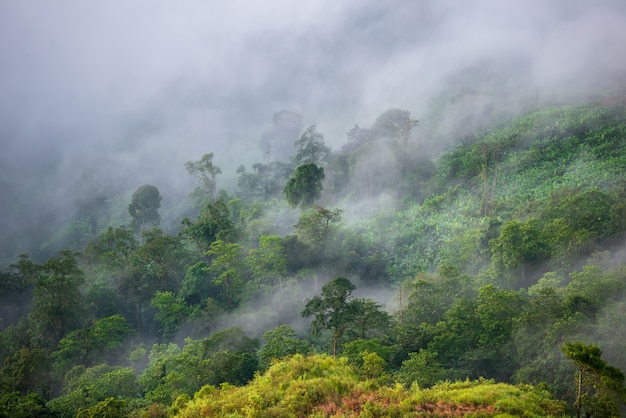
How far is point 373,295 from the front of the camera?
4366 cm

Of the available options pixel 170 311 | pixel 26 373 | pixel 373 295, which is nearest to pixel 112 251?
pixel 170 311

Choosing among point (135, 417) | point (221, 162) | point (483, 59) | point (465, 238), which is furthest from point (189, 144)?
point (135, 417)

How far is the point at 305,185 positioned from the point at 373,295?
13.8m

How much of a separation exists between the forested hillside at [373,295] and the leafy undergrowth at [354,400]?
9 cm

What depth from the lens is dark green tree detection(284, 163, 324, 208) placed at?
1922 inches

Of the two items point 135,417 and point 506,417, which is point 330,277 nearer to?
point 135,417

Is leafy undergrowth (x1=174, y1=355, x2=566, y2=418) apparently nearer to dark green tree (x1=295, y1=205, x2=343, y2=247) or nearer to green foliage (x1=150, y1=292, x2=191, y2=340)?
green foliage (x1=150, y1=292, x2=191, y2=340)

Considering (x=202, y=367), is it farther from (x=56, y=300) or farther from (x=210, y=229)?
(x=210, y=229)

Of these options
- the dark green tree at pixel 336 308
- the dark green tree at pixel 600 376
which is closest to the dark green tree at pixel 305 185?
the dark green tree at pixel 336 308

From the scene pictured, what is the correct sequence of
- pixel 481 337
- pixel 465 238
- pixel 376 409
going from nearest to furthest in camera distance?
1. pixel 376 409
2. pixel 481 337
3. pixel 465 238

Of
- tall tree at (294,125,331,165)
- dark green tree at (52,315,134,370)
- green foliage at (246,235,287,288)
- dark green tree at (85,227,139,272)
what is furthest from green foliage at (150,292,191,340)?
tall tree at (294,125,331,165)

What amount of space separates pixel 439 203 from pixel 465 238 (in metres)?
12.9

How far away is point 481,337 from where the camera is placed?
26.2 meters

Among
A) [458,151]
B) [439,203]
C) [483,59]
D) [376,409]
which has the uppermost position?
[483,59]
